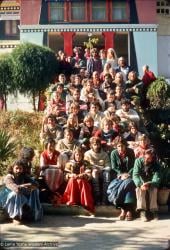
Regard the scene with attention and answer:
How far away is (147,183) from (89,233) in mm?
1472

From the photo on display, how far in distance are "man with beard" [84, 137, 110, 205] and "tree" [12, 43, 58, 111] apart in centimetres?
648

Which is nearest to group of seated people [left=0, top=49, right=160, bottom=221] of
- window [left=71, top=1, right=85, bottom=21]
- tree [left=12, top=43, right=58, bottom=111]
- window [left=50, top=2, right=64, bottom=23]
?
tree [left=12, top=43, right=58, bottom=111]

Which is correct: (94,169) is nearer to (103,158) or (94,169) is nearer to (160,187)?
(103,158)

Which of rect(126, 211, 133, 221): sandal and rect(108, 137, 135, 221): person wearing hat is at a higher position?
rect(108, 137, 135, 221): person wearing hat

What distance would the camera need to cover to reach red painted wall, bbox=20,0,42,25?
25.5 meters

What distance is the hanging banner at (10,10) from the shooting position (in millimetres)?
27125

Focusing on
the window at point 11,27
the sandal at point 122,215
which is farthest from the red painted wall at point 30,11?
the sandal at point 122,215

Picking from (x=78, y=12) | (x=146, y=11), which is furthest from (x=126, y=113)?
(x=78, y=12)

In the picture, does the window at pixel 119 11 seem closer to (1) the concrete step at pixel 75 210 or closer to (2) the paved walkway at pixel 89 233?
(1) the concrete step at pixel 75 210

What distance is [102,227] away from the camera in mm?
9953

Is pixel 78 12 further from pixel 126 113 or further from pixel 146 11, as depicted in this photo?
pixel 126 113

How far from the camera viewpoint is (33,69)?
1789 cm

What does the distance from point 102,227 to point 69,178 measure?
1.19 meters

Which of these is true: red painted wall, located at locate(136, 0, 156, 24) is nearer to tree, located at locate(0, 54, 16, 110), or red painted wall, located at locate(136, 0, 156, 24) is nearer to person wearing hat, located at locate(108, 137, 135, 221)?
tree, located at locate(0, 54, 16, 110)
